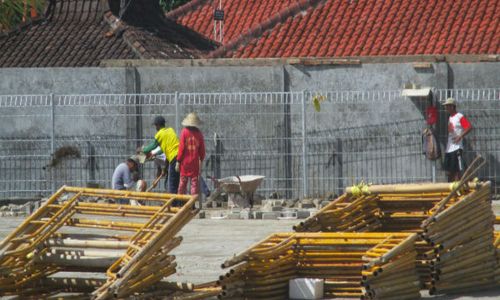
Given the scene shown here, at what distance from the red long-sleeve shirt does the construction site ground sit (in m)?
Result: 0.77

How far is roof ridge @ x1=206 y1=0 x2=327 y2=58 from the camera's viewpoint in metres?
31.4

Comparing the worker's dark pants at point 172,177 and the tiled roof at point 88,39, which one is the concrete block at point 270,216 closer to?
the worker's dark pants at point 172,177

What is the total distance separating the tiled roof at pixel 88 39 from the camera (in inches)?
1195

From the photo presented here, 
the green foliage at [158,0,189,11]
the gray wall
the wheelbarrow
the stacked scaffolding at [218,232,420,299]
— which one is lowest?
the stacked scaffolding at [218,232,420,299]

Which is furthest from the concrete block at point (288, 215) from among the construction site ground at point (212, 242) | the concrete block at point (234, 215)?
the concrete block at point (234, 215)

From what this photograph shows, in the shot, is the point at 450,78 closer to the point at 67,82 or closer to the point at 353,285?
the point at 67,82

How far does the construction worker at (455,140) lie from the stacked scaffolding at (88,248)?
12.3m

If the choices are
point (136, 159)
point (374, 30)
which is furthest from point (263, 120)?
point (374, 30)

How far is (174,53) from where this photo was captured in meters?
30.5

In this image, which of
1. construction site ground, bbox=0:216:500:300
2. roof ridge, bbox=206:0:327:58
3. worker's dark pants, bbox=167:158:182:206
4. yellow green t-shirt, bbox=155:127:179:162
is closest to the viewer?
construction site ground, bbox=0:216:500:300

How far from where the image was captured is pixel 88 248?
41.2ft

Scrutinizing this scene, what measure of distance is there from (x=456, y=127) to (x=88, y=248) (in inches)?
519

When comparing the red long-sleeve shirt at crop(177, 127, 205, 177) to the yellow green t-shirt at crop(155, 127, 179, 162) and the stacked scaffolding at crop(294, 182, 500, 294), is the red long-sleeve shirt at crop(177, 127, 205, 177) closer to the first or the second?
the yellow green t-shirt at crop(155, 127, 179, 162)

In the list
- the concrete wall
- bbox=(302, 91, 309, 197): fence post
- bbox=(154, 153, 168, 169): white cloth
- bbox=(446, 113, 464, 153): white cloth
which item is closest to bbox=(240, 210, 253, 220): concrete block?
bbox=(154, 153, 168, 169): white cloth
